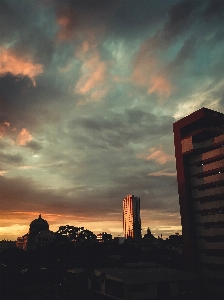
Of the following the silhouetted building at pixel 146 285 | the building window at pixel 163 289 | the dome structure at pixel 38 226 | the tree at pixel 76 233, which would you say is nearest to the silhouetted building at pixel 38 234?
the dome structure at pixel 38 226

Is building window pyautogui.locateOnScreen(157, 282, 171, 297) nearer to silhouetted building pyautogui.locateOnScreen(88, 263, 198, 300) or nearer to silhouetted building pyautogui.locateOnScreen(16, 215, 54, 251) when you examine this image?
silhouetted building pyautogui.locateOnScreen(88, 263, 198, 300)

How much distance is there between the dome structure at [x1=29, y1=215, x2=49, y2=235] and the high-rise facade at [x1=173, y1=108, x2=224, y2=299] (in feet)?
436

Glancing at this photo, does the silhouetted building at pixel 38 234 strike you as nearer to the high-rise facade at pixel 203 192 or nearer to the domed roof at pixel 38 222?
the domed roof at pixel 38 222

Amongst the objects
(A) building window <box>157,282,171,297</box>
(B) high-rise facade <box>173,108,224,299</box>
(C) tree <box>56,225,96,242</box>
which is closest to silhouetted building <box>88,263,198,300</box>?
(A) building window <box>157,282,171,297</box>

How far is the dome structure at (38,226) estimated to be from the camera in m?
182

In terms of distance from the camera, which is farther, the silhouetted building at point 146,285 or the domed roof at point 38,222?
the domed roof at point 38,222

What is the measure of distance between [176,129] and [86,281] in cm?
4914

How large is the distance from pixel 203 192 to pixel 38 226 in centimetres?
14167

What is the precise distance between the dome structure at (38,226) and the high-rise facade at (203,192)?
133m

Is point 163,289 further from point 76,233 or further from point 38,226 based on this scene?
Result: point 38,226

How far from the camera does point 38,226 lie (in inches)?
7219

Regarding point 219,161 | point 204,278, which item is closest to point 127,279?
point 204,278

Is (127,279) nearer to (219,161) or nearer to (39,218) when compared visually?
(219,161)

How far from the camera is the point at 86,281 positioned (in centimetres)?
7150
